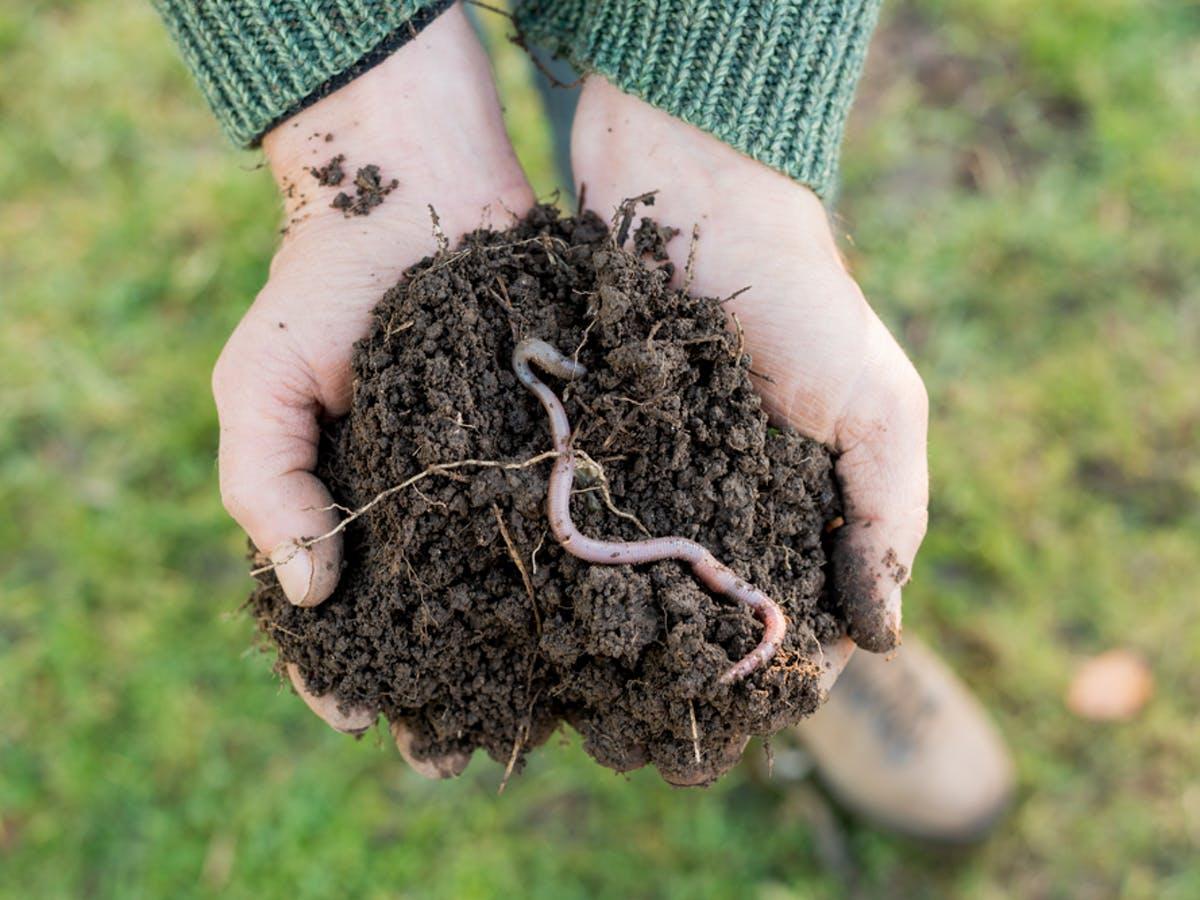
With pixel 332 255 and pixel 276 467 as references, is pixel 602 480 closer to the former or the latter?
pixel 276 467

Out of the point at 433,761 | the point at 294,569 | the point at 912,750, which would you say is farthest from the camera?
the point at 912,750

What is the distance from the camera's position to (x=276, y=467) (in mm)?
2742

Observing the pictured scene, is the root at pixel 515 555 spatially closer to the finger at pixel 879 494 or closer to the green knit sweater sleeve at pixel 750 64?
the finger at pixel 879 494

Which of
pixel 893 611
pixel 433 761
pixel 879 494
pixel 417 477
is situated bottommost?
pixel 433 761

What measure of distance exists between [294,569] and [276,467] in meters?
0.28

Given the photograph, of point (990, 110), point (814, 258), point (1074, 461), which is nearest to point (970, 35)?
point (990, 110)

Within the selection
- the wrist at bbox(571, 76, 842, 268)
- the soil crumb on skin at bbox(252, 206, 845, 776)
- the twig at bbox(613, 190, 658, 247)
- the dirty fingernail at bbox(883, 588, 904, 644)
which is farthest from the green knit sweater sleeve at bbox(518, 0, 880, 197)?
the dirty fingernail at bbox(883, 588, 904, 644)

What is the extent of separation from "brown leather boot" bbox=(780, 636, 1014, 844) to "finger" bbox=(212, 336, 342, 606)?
2.64 meters

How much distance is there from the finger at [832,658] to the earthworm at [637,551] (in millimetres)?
326

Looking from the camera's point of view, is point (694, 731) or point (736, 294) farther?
point (736, 294)

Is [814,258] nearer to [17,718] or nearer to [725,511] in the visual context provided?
[725,511]

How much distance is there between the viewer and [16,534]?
202 inches

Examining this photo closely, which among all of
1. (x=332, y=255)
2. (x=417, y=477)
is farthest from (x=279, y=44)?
(x=417, y=477)

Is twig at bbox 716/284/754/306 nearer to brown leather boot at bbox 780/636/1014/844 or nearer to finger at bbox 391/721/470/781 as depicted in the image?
finger at bbox 391/721/470/781
